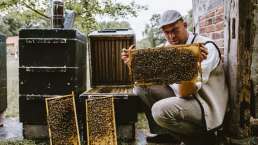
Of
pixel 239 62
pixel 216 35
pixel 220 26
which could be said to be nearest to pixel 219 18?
pixel 220 26

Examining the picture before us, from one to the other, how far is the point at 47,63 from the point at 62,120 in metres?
0.68

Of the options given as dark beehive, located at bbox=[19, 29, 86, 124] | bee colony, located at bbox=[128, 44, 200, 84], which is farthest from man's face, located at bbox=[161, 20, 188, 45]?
dark beehive, located at bbox=[19, 29, 86, 124]

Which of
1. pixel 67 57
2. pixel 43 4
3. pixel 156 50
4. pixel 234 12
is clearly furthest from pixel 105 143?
pixel 43 4

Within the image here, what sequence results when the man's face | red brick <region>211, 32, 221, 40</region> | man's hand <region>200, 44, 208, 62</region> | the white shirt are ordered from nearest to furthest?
1. man's hand <region>200, 44, 208, 62</region>
2. the white shirt
3. the man's face
4. red brick <region>211, 32, 221, 40</region>

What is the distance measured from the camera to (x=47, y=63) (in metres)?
4.16

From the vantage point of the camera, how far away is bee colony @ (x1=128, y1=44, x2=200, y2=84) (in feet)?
9.75

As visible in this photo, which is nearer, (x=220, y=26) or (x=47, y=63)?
(x=220, y=26)

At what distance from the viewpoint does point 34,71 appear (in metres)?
4.15

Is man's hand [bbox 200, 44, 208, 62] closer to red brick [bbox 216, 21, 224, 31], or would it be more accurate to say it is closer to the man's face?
the man's face

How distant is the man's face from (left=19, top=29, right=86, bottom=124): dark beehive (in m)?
1.21

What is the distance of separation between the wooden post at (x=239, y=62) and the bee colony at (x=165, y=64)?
638 mm

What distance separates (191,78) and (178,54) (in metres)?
0.22

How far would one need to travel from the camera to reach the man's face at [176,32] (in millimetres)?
3320

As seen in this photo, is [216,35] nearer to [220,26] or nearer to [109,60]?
[220,26]
